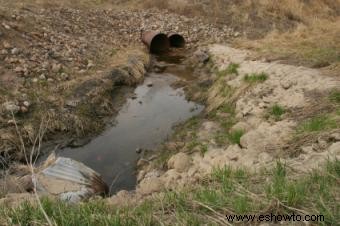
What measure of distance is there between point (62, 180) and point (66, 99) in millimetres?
3231

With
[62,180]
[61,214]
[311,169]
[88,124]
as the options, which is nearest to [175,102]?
[88,124]

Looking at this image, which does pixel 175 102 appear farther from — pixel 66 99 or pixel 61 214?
pixel 61 214

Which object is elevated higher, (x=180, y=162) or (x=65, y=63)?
(x=65, y=63)

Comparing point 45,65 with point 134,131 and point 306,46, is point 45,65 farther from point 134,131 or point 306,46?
point 306,46

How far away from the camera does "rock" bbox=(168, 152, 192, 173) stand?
226 inches

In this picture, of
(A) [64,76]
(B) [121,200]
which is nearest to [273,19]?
(A) [64,76]

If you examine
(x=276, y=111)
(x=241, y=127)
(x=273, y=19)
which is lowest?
(x=241, y=127)

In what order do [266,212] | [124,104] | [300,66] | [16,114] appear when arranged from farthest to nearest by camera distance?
1. [124,104]
2. [300,66]
3. [16,114]
4. [266,212]

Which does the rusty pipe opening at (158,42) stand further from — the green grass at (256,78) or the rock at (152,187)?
the rock at (152,187)

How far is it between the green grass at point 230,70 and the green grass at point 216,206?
18.8 ft

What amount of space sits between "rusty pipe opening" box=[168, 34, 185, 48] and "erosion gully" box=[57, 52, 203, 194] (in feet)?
8.55

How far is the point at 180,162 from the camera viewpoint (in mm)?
5805

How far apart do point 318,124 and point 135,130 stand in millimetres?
3540

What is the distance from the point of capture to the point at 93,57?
10320 mm
